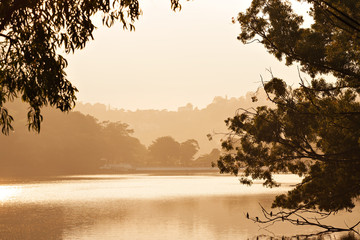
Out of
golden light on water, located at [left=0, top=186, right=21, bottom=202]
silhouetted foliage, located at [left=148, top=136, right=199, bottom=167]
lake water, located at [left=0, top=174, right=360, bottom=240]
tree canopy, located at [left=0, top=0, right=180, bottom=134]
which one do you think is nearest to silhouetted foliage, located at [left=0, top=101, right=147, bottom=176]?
silhouetted foliage, located at [left=148, top=136, right=199, bottom=167]

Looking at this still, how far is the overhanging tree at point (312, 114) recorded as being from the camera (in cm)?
1534

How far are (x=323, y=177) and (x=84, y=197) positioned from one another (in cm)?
2897

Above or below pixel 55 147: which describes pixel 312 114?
below

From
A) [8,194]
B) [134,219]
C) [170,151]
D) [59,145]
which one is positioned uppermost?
[170,151]

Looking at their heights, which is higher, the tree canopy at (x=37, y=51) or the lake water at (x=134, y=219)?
the tree canopy at (x=37, y=51)

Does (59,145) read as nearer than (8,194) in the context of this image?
No

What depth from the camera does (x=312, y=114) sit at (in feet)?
52.0

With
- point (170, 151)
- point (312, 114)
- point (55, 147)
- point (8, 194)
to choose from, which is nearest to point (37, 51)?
point (312, 114)

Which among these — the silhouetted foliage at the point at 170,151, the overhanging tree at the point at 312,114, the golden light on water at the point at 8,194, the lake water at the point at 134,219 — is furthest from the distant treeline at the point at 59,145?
the overhanging tree at the point at 312,114

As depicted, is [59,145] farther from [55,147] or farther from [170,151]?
[170,151]

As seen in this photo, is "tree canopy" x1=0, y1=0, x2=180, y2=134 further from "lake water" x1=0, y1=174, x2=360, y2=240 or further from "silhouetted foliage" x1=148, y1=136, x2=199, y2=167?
"silhouetted foliage" x1=148, y1=136, x2=199, y2=167

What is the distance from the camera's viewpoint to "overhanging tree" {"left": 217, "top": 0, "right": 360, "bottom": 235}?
50.3ft

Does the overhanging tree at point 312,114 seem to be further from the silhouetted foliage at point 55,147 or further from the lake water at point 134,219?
the silhouetted foliage at point 55,147

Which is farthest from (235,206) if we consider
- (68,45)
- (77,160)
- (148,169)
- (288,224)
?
(148,169)
